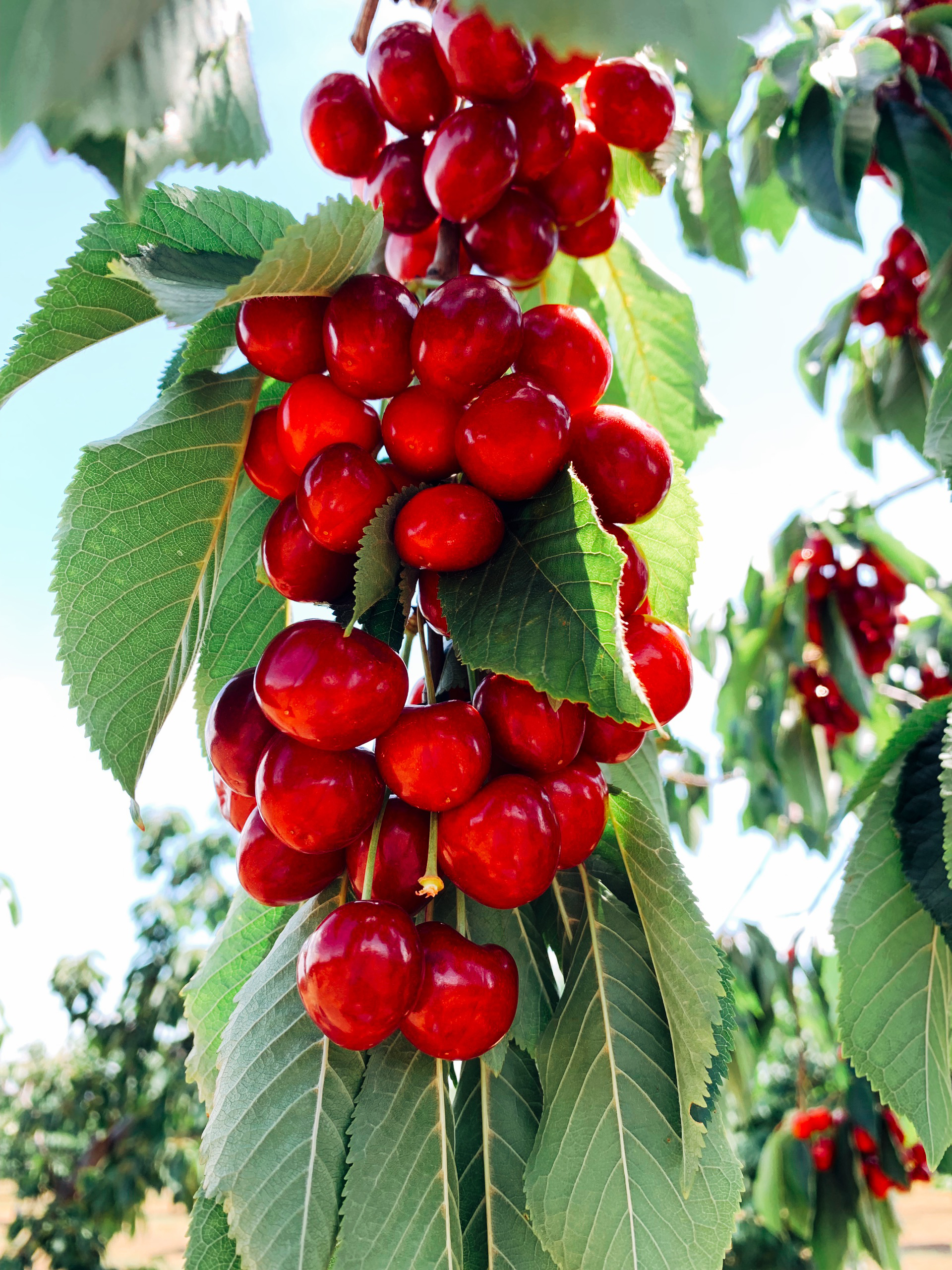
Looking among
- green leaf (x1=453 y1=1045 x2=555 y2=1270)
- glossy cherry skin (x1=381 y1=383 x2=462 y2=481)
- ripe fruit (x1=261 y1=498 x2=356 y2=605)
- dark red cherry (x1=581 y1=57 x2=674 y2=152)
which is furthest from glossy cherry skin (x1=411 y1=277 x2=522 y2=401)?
green leaf (x1=453 y1=1045 x2=555 y2=1270)

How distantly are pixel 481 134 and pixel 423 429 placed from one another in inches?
10.1

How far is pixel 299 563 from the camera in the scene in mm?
581

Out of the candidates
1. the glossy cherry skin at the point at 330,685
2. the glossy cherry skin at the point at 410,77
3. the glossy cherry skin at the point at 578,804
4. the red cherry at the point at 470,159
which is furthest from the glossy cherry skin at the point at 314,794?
the glossy cherry skin at the point at 410,77

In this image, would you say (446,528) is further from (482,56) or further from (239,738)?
(482,56)

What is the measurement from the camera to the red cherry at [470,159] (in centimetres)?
66

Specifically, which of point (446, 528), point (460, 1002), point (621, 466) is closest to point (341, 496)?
point (446, 528)

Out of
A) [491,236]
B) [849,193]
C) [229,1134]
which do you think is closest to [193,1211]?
[229,1134]

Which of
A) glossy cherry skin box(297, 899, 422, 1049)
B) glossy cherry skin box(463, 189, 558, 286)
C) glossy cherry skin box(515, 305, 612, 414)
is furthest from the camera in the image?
glossy cherry skin box(463, 189, 558, 286)

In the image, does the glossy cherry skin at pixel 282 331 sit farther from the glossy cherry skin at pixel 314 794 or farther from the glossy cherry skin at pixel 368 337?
the glossy cherry skin at pixel 314 794

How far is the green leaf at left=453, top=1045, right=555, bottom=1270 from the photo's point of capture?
1.88ft

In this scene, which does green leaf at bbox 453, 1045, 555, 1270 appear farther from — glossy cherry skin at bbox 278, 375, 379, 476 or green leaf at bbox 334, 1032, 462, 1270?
glossy cherry skin at bbox 278, 375, 379, 476

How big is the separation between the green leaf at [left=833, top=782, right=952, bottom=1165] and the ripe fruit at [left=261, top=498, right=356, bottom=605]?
54 centimetres

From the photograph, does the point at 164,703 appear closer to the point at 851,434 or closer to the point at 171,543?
the point at 171,543

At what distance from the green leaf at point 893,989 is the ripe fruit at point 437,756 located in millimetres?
448
